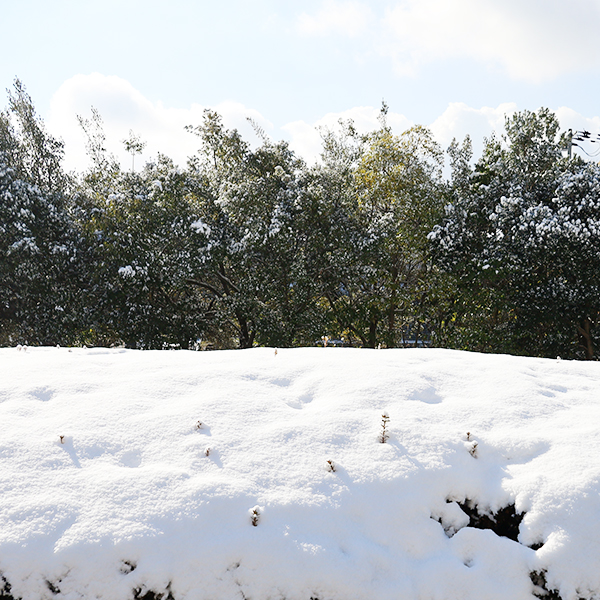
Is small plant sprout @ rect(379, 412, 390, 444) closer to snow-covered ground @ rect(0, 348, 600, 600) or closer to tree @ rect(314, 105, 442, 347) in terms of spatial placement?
snow-covered ground @ rect(0, 348, 600, 600)

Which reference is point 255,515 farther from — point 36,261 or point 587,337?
point 587,337

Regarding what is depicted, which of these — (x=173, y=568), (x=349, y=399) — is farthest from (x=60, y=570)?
(x=349, y=399)

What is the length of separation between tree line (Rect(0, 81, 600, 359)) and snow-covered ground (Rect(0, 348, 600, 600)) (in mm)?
9124

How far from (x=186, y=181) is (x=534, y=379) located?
11.7m

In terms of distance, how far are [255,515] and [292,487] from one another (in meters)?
0.30

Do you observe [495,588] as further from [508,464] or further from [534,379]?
[534,379]

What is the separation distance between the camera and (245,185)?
42.3ft

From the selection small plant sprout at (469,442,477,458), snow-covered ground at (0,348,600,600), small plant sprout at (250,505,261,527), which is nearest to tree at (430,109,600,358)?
snow-covered ground at (0,348,600,600)

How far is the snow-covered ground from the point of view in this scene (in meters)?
2.47

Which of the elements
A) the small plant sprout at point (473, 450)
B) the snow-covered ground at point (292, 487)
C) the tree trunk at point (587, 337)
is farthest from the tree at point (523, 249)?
the small plant sprout at point (473, 450)

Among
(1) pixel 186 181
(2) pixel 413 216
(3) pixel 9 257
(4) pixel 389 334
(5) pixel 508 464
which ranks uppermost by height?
(1) pixel 186 181

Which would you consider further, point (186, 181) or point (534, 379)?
point (186, 181)

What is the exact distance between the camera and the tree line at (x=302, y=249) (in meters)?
12.9

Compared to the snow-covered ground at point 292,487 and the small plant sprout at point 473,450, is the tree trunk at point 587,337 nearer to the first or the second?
the snow-covered ground at point 292,487
